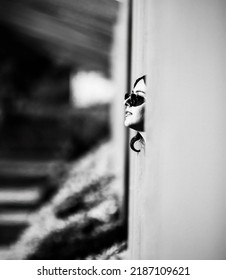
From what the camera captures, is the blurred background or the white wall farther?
the blurred background

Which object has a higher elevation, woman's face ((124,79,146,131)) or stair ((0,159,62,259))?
woman's face ((124,79,146,131))

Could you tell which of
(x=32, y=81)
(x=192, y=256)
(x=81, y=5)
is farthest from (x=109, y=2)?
(x=192, y=256)

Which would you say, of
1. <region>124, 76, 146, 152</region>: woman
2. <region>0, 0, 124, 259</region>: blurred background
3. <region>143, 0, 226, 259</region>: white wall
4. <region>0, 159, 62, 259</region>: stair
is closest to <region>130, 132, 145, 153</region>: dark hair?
<region>124, 76, 146, 152</region>: woman

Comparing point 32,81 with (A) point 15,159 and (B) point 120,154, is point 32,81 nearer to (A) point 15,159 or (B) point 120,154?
(A) point 15,159

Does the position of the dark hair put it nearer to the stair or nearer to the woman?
the woman

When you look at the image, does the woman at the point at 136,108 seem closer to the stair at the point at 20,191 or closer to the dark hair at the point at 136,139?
the dark hair at the point at 136,139

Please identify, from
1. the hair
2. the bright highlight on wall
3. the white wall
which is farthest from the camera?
the bright highlight on wall
